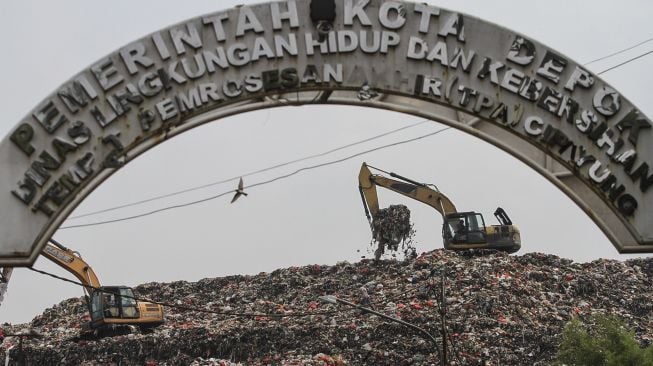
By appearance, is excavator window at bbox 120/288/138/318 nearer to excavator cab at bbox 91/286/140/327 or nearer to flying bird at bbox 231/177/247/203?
excavator cab at bbox 91/286/140/327

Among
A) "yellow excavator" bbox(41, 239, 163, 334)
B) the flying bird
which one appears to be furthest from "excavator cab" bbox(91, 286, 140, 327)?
the flying bird

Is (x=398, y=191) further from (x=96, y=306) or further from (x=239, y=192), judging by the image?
(x=239, y=192)

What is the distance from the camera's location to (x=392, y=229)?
1767 inches

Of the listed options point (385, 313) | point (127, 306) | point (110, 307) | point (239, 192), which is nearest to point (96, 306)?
point (110, 307)

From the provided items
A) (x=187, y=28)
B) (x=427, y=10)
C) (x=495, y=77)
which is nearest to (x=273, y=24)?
(x=187, y=28)

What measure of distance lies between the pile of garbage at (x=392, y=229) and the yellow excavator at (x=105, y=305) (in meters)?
9.61

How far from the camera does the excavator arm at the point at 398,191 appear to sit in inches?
1783

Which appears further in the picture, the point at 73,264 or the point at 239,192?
the point at 73,264

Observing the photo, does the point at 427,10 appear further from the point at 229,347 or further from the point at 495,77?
the point at 229,347

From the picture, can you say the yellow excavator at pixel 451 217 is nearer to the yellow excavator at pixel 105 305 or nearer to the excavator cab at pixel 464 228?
the excavator cab at pixel 464 228

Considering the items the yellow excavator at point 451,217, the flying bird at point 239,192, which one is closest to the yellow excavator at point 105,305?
the yellow excavator at point 451,217

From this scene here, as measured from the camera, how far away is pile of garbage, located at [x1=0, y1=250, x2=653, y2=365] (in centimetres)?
3525

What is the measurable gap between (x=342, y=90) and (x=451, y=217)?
3595 centimetres

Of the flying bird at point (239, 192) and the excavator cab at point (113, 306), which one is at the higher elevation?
the excavator cab at point (113, 306)
